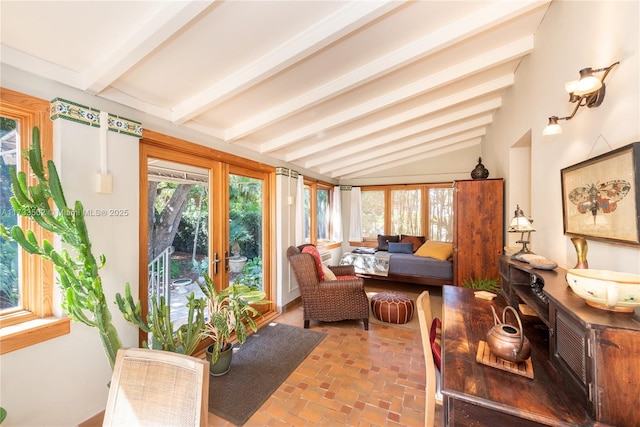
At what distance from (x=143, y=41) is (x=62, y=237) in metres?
1.17

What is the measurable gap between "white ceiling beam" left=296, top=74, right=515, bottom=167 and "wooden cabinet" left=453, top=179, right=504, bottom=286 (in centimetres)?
108

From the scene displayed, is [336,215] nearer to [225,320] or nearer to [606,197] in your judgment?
[225,320]

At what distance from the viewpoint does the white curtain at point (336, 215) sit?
19.6 ft

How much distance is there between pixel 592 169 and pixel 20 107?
321cm

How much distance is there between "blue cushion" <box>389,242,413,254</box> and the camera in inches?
199

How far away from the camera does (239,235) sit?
3178 millimetres

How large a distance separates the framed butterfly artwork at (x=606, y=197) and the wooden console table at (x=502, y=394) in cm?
68

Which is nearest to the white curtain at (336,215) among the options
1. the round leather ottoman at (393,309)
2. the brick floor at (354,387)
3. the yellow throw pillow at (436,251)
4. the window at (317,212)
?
the window at (317,212)

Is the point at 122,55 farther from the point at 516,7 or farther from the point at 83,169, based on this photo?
the point at 516,7

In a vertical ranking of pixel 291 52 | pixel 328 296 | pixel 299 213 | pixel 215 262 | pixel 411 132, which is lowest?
Answer: pixel 328 296

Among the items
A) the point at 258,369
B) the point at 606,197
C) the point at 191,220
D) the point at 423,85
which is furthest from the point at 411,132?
the point at 258,369

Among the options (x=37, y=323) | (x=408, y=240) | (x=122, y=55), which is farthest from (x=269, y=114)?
(x=408, y=240)

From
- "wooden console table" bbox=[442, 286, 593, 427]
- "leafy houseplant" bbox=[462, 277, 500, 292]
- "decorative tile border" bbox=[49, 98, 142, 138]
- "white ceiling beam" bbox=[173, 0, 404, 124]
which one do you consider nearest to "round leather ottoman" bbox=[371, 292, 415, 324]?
"leafy houseplant" bbox=[462, 277, 500, 292]

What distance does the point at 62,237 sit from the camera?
1.38 meters
